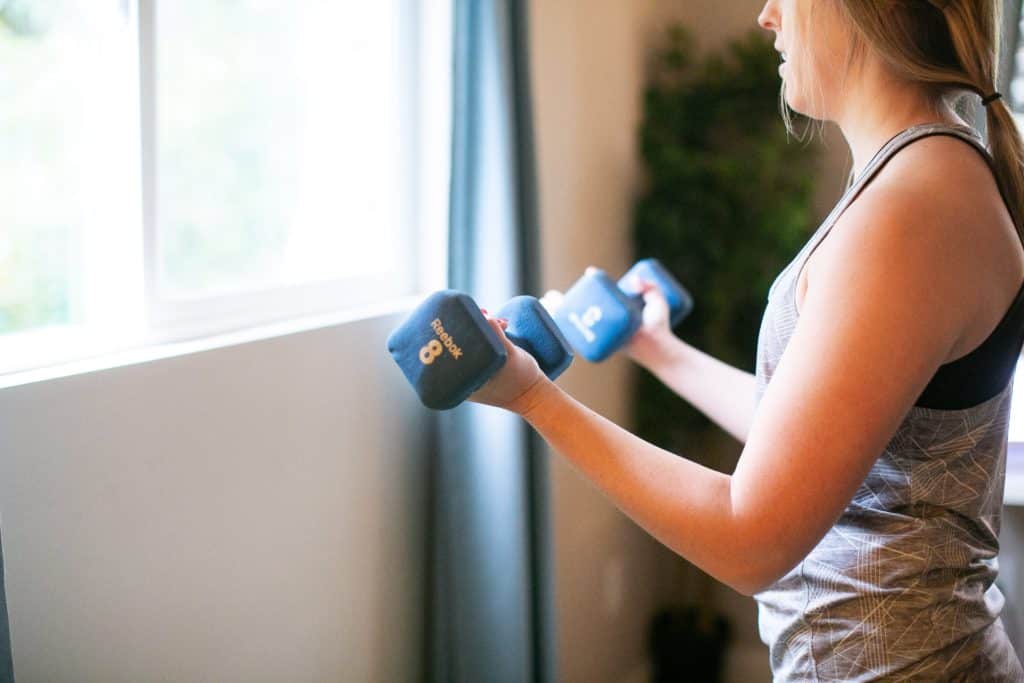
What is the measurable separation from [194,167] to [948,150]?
3.80 ft

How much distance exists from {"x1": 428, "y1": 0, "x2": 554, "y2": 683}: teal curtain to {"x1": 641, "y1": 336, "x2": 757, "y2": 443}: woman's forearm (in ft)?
1.23

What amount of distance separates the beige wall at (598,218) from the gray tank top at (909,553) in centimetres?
119

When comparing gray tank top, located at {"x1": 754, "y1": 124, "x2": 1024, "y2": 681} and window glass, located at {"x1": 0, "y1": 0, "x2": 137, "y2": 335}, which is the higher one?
window glass, located at {"x1": 0, "y1": 0, "x2": 137, "y2": 335}

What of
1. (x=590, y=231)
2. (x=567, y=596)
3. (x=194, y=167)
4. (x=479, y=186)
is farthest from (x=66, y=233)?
(x=567, y=596)

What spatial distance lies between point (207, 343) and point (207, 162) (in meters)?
0.34

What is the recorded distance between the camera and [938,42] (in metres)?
1.12

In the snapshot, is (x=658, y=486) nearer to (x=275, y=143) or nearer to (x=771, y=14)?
(x=771, y=14)

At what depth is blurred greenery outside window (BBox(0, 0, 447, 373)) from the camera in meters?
1.51

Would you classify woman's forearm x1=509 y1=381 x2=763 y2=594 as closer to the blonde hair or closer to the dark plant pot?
the blonde hair

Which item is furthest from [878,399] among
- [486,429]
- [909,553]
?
[486,429]

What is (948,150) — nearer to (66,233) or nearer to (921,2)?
(921,2)

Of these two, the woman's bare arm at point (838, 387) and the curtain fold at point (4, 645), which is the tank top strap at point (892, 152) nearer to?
the woman's bare arm at point (838, 387)

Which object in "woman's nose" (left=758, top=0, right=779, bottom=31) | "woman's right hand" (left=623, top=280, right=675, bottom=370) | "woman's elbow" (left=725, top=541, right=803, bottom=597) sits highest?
"woman's nose" (left=758, top=0, right=779, bottom=31)

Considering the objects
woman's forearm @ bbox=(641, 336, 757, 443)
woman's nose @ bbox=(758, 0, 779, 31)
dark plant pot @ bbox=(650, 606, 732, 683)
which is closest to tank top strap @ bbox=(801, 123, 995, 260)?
woman's nose @ bbox=(758, 0, 779, 31)
